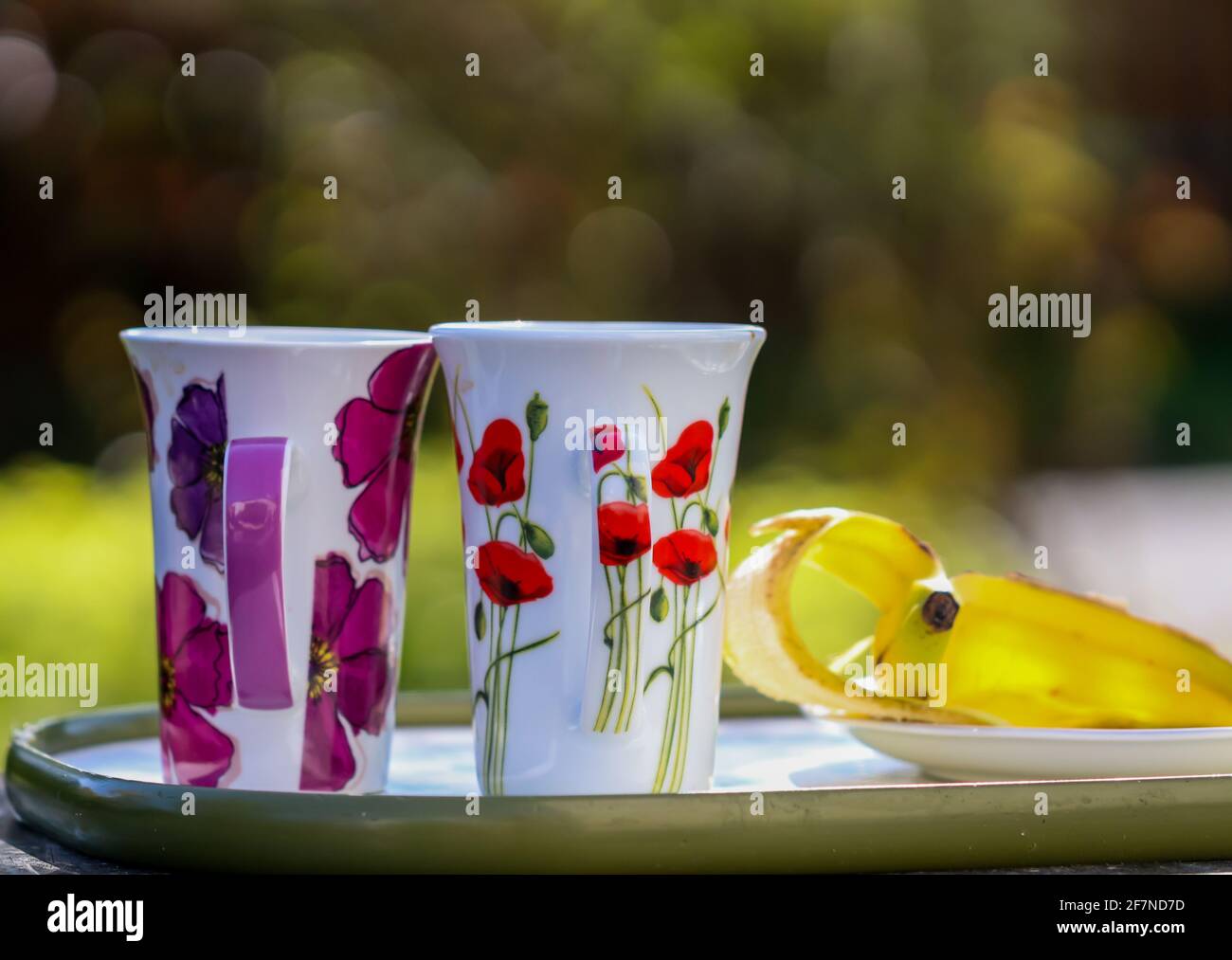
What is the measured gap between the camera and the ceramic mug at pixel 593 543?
67cm

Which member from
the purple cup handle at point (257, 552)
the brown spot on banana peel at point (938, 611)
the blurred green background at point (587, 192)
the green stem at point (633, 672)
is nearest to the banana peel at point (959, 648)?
the brown spot on banana peel at point (938, 611)

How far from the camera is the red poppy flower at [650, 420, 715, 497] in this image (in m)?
0.68

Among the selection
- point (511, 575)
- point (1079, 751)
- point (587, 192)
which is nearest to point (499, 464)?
point (511, 575)

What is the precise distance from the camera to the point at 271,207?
9.64 feet

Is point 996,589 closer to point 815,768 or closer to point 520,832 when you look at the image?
point 815,768

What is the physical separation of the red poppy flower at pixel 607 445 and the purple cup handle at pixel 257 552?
139 mm

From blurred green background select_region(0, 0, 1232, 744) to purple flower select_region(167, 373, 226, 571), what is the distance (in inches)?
69.4

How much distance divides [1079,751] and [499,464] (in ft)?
0.95

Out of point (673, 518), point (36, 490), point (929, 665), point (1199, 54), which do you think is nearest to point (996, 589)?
point (929, 665)

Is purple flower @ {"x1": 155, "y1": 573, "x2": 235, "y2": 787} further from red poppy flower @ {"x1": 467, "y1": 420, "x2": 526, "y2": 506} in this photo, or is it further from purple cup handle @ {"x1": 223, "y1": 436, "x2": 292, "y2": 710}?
red poppy flower @ {"x1": 467, "y1": 420, "x2": 526, "y2": 506}

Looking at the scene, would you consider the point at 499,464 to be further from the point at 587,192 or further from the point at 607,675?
the point at 587,192

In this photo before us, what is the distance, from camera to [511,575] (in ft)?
2.24

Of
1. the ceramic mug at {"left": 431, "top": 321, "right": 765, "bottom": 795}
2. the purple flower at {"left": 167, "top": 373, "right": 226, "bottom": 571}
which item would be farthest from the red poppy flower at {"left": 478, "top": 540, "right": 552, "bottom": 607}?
the purple flower at {"left": 167, "top": 373, "right": 226, "bottom": 571}
